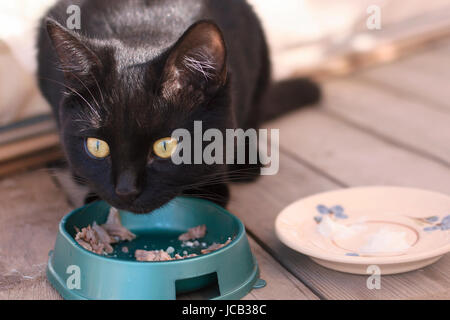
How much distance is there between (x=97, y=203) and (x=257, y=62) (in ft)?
2.14

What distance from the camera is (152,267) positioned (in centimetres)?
101

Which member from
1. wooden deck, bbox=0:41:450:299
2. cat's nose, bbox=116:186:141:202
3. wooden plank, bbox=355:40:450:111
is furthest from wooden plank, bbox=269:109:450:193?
cat's nose, bbox=116:186:141:202

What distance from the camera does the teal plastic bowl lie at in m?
1.01

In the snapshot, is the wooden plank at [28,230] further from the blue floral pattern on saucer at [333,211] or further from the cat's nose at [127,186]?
the blue floral pattern on saucer at [333,211]

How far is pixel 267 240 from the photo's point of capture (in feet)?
4.39

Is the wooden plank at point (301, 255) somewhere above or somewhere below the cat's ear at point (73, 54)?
below

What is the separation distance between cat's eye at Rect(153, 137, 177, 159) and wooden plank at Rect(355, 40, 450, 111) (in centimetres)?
130

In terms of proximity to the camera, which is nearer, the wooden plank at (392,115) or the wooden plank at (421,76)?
the wooden plank at (392,115)

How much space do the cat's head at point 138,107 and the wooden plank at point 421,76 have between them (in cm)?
124

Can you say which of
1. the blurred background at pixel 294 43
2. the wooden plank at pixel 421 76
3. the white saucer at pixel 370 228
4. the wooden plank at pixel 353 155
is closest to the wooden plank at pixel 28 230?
the blurred background at pixel 294 43

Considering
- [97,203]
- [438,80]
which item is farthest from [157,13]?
[438,80]

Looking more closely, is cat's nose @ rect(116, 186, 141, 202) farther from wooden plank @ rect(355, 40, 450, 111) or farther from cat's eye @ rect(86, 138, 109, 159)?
wooden plank @ rect(355, 40, 450, 111)

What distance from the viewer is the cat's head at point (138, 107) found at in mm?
1102
